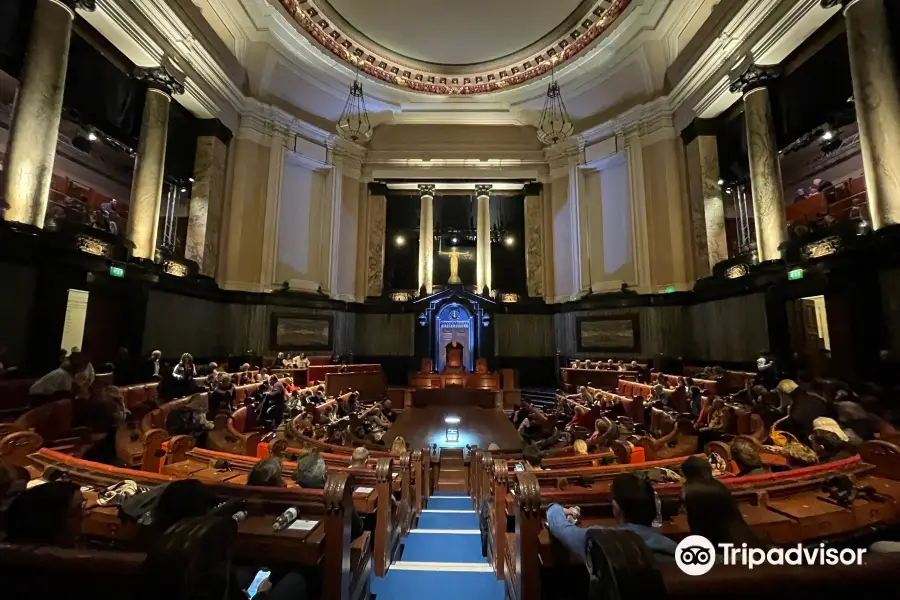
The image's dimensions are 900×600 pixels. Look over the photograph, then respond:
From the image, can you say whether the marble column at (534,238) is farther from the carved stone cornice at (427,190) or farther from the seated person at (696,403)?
the seated person at (696,403)

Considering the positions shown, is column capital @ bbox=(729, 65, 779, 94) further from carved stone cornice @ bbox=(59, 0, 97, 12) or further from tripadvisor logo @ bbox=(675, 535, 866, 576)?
carved stone cornice @ bbox=(59, 0, 97, 12)

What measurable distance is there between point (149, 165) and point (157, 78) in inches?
76.8

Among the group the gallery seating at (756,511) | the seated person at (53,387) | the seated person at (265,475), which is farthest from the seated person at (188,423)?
the gallery seating at (756,511)

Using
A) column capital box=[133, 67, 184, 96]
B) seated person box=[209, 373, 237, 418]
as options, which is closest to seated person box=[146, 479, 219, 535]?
seated person box=[209, 373, 237, 418]

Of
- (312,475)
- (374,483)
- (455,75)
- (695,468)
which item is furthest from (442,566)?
(455,75)

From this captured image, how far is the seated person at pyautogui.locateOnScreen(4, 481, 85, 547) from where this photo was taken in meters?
1.14

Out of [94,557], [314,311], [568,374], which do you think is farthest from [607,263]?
[94,557]

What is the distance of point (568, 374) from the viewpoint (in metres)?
11.4

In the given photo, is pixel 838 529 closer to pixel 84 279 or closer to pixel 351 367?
pixel 84 279

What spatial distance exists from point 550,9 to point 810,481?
12.4 m

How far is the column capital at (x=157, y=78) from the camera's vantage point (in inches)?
340

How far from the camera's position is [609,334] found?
463 inches

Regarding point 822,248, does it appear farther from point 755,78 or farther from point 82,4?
point 82,4

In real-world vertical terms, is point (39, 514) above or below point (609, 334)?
below
